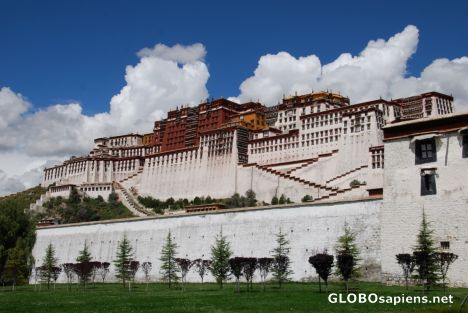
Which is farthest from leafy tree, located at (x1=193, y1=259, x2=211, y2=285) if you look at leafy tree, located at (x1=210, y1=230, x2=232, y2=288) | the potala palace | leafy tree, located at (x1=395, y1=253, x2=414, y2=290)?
leafy tree, located at (x1=395, y1=253, x2=414, y2=290)

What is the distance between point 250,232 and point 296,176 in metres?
43.6

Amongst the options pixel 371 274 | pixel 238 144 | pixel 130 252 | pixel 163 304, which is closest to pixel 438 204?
pixel 371 274

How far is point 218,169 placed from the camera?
83.1 m

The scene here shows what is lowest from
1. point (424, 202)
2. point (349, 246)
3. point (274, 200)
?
point (349, 246)

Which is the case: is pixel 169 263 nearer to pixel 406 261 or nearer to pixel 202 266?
pixel 202 266

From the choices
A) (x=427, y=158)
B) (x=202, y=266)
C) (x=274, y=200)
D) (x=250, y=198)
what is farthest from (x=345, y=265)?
(x=250, y=198)

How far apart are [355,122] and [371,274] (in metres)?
50.3

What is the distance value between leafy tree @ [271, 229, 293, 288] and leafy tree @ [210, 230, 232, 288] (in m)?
2.25

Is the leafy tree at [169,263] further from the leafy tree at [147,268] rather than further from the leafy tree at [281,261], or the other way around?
the leafy tree at [281,261]

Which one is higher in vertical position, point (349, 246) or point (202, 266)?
point (349, 246)

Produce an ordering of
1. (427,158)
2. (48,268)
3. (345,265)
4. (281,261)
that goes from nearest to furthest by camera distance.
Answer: (345,265) → (427,158) → (281,261) → (48,268)

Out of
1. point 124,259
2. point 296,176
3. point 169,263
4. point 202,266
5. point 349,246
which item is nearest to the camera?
point 349,246

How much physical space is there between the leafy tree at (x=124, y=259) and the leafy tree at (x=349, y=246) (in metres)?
12.7

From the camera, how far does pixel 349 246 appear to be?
24250 millimetres
